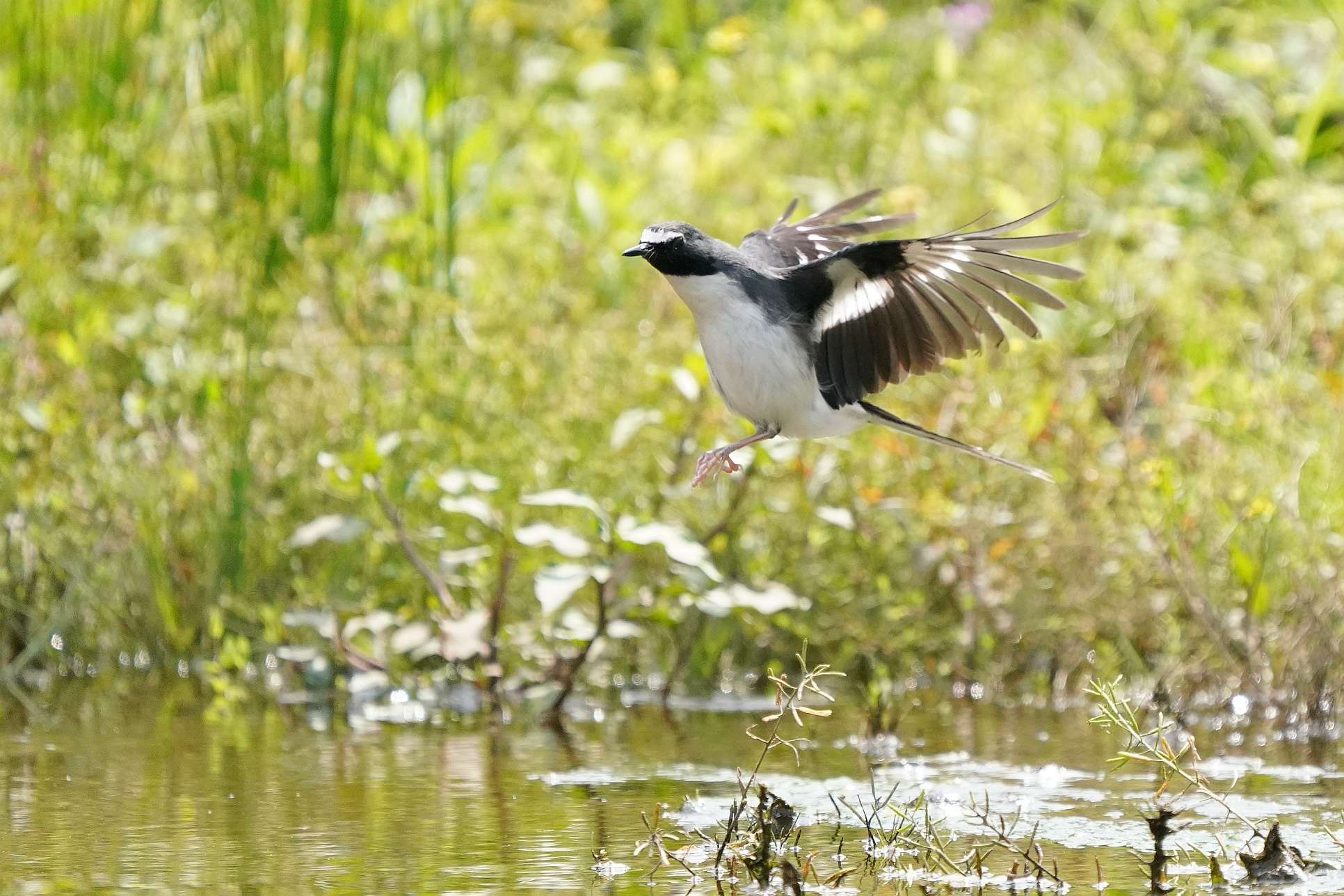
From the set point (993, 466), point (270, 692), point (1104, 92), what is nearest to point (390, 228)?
point (270, 692)

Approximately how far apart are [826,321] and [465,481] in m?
1.09

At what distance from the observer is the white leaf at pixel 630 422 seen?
5.09m

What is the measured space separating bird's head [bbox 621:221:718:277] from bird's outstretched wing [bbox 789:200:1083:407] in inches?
8.0

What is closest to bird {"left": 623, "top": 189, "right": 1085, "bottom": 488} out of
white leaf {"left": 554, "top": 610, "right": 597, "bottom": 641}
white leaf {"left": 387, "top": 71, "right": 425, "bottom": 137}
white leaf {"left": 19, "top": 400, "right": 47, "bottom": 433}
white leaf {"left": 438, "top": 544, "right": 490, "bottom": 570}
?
white leaf {"left": 554, "top": 610, "right": 597, "bottom": 641}

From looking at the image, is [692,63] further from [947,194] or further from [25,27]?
[25,27]

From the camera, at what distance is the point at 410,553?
17.0 feet

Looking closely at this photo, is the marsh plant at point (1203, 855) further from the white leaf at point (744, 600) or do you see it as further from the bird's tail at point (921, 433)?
the white leaf at point (744, 600)

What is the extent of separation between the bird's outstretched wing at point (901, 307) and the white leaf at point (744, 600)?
0.77 meters

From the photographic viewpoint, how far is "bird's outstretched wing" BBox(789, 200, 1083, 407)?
13.5 feet

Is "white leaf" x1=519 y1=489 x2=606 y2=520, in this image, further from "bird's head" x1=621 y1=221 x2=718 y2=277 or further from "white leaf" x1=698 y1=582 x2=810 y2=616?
"bird's head" x1=621 y1=221 x2=718 y2=277

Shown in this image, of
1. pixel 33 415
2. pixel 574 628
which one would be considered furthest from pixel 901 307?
pixel 33 415

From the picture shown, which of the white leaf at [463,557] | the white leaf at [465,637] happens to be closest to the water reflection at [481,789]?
the white leaf at [465,637]

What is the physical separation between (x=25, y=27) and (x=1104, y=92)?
4.61 metres

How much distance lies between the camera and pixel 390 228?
22.9 ft
